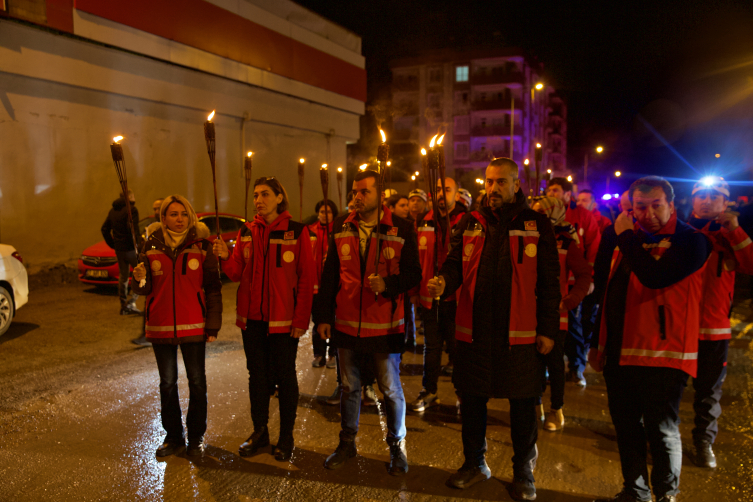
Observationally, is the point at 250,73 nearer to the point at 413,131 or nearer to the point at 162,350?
the point at 162,350

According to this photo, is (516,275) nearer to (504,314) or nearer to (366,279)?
(504,314)

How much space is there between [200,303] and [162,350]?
1.54ft

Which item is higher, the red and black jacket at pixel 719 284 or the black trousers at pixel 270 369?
the red and black jacket at pixel 719 284

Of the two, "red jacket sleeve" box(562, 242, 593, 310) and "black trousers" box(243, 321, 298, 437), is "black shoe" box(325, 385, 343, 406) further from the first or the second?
"red jacket sleeve" box(562, 242, 593, 310)

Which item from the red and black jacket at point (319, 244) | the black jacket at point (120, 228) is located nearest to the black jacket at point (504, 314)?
the red and black jacket at point (319, 244)

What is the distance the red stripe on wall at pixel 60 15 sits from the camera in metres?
12.8

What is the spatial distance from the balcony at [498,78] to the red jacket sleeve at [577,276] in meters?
54.1

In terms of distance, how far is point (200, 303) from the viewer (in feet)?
13.7

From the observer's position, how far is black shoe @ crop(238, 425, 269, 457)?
416 centimetres

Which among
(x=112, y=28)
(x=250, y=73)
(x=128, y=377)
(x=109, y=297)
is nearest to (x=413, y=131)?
(x=250, y=73)

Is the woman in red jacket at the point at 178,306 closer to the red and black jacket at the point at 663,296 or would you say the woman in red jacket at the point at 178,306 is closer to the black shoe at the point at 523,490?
the black shoe at the point at 523,490

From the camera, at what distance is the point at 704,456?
412 centimetres

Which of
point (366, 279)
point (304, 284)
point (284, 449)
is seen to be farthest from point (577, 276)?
point (284, 449)

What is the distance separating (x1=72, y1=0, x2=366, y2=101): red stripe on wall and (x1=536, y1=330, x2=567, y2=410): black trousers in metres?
15.0
